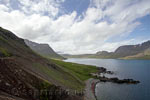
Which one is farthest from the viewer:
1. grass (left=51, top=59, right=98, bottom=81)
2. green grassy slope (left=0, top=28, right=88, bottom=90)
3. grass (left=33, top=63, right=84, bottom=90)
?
grass (left=51, top=59, right=98, bottom=81)

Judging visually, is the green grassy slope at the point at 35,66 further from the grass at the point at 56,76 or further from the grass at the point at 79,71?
the grass at the point at 79,71

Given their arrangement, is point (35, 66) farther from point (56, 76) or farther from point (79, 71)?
point (79, 71)

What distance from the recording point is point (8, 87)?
25.9m

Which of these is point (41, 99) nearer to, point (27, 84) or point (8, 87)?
point (27, 84)

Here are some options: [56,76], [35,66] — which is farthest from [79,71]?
[35,66]

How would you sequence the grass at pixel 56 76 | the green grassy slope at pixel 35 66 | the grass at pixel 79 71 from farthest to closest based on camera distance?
the grass at pixel 79 71 → the grass at pixel 56 76 → the green grassy slope at pixel 35 66

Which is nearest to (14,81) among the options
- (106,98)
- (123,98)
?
(106,98)

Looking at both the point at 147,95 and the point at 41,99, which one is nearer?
the point at 41,99

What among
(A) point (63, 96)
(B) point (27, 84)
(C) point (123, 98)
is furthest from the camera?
(C) point (123, 98)

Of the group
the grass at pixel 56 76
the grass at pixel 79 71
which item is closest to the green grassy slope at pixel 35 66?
the grass at pixel 56 76

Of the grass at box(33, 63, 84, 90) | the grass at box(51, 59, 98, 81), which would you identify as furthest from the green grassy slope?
the grass at box(51, 59, 98, 81)

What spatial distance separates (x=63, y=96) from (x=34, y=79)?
12.1 meters

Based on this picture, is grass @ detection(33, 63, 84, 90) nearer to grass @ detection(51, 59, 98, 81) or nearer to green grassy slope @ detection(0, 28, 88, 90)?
green grassy slope @ detection(0, 28, 88, 90)

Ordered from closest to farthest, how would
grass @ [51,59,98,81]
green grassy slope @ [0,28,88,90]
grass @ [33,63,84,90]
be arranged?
green grassy slope @ [0,28,88,90] → grass @ [33,63,84,90] → grass @ [51,59,98,81]
